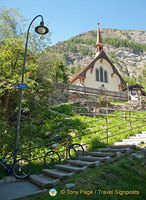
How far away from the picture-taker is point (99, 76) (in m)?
33.3

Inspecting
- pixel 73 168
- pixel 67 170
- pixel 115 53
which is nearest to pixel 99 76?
pixel 67 170

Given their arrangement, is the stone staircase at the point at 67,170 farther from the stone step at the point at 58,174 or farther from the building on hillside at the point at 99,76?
the building on hillside at the point at 99,76

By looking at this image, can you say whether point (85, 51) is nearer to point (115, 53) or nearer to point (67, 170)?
point (115, 53)

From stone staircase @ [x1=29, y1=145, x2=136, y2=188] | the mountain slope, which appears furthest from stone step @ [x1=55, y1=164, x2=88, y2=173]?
the mountain slope

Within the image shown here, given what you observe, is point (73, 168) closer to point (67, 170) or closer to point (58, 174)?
point (67, 170)

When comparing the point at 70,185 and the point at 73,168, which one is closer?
the point at 70,185

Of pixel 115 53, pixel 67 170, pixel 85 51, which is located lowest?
pixel 67 170

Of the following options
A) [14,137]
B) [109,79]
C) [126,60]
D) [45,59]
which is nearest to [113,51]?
[126,60]

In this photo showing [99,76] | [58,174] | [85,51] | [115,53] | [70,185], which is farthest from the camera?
[115,53]

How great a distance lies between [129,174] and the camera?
4.54m

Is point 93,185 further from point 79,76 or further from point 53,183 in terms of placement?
point 79,76

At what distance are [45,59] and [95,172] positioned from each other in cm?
1734

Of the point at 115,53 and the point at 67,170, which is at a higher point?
the point at 115,53

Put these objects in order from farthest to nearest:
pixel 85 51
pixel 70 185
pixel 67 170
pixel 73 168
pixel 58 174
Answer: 1. pixel 85 51
2. pixel 67 170
3. pixel 73 168
4. pixel 58 174
5. pixel 70 185
